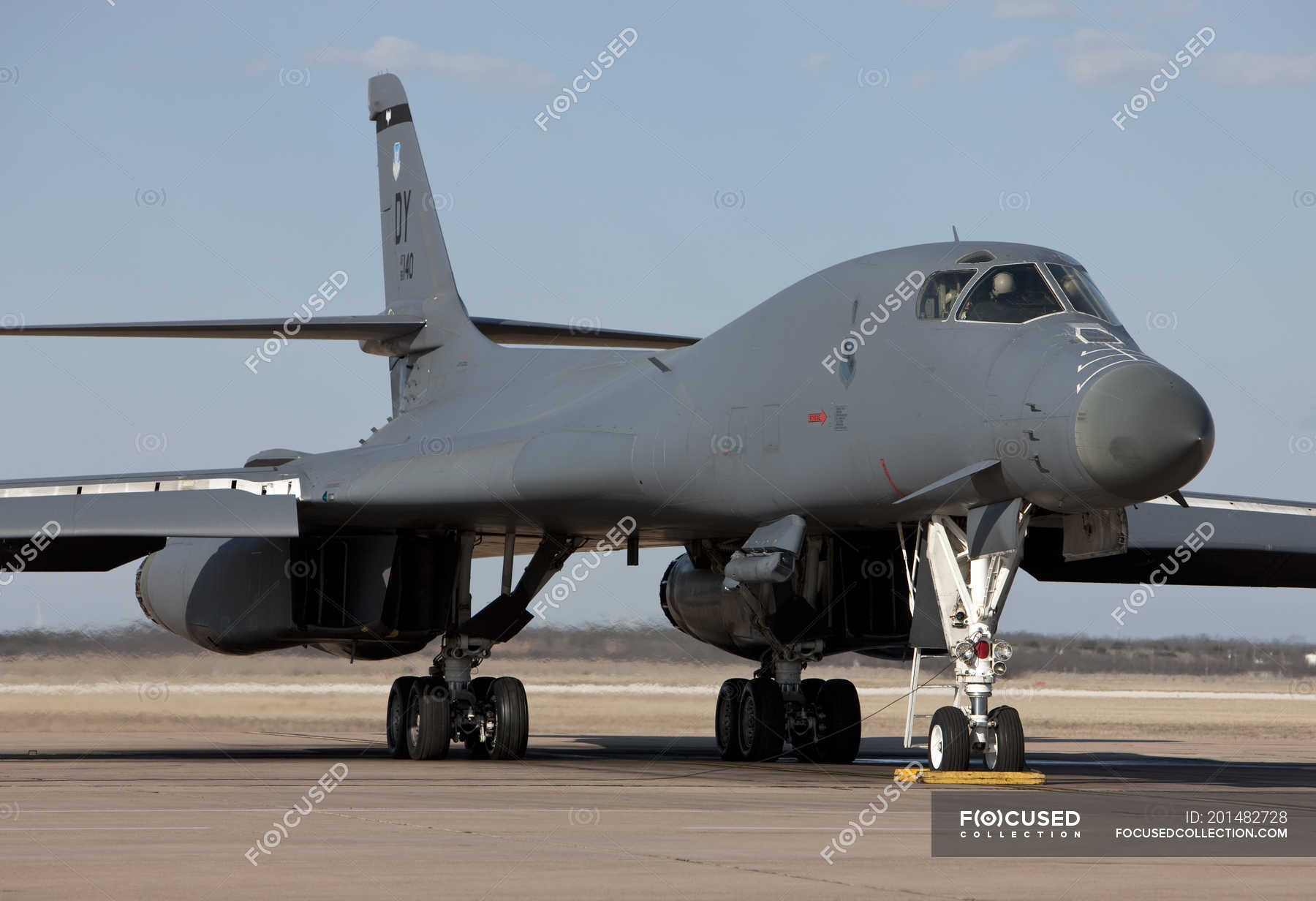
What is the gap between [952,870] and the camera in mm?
6891

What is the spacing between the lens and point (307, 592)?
695 inches

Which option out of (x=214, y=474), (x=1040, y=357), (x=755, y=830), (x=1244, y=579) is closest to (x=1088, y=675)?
(x=1244, y=579)

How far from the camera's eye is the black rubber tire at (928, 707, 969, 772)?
11.5 meters

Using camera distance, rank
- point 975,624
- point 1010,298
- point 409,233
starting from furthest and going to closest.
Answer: point 409,233 → point 1010,298 → point 975,624

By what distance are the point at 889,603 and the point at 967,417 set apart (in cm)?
476

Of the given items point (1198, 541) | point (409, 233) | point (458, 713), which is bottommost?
point (458, 713)

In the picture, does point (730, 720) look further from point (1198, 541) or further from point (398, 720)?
point (1198, 541)

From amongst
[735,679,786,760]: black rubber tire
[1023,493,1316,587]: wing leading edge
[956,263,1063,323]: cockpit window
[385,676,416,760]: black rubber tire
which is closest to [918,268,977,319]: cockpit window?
[956,263,1063,323]: cockpit window

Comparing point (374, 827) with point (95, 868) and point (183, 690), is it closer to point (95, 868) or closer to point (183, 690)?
point (95, 868)

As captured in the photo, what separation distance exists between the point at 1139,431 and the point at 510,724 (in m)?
7.89

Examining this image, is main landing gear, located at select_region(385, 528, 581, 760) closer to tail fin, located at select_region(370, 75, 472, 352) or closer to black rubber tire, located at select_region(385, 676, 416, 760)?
black rubber tire, located at select_region(385, 676, 416, 760)

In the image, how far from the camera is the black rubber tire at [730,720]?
55.2 feet

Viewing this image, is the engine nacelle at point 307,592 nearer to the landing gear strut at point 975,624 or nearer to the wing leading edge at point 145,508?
the wing leading edge at point 145,508

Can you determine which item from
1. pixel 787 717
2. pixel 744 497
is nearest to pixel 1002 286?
pixel 744 497
